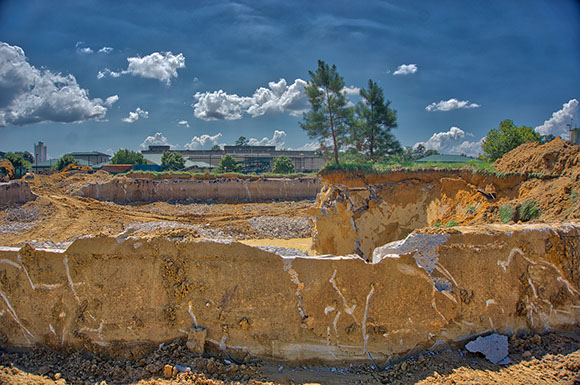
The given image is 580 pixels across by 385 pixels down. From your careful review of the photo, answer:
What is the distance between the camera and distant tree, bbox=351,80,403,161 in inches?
752

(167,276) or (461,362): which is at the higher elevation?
(167,276)

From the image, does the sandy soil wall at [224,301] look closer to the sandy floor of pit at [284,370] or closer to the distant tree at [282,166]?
the sandy floor of pit at [284,370]

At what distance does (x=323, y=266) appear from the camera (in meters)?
4.22

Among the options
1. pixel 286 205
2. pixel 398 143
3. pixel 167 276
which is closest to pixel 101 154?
pixel 286 205

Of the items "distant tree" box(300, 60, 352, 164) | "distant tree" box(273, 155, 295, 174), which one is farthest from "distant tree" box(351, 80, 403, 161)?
"distant tree" box(273, 155, 295, 174)

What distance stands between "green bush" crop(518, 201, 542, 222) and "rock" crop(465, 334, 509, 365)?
13.9ft

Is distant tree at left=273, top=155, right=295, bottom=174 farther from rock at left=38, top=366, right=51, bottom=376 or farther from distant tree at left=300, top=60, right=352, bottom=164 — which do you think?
rock at left=38, top=366, right=51, bottom=376

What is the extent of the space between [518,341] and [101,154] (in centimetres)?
8717

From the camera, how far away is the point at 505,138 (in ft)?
69.5

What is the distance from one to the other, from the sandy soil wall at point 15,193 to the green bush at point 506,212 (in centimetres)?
2264

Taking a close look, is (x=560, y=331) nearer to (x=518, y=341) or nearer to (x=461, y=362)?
(x=518, y=341)

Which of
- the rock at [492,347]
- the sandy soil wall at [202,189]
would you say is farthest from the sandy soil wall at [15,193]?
the rock at [492,347]

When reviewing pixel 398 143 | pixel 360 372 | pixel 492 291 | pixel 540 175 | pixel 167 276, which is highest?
pixel 398 143

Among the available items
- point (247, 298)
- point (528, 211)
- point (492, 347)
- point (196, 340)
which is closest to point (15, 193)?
point (196, 340)
